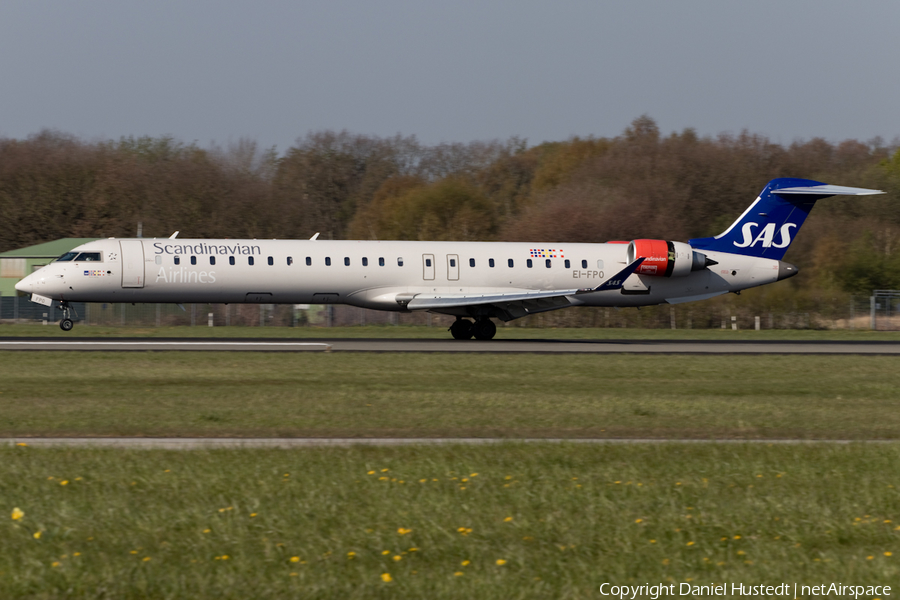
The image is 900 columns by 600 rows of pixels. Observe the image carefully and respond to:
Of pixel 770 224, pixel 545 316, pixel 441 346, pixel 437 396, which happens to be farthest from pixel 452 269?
pixel 545 316

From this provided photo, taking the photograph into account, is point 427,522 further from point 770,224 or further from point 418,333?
point 418,333

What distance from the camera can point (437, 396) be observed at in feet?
60.8

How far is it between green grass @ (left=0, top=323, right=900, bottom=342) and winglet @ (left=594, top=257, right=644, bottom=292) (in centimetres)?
442

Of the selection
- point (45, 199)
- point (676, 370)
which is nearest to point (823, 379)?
point (676, 370)

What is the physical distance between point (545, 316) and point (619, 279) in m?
16.7

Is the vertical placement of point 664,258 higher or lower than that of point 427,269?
higher

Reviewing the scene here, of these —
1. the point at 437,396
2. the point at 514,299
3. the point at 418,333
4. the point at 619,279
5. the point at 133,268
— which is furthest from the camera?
the point at 418,333

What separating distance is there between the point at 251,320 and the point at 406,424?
36.0 meters

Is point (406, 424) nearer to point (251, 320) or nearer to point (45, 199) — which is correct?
point (251, 320)

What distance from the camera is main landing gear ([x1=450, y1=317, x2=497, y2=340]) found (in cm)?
3547

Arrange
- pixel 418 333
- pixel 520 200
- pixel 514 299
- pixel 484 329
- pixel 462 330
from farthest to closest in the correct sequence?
pixel 520 200 → pixel 418 333 → pixel 462 330 → pixel 484 329 → pixel 514 299

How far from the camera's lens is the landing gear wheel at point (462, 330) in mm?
36094

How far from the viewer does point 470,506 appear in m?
9.16
